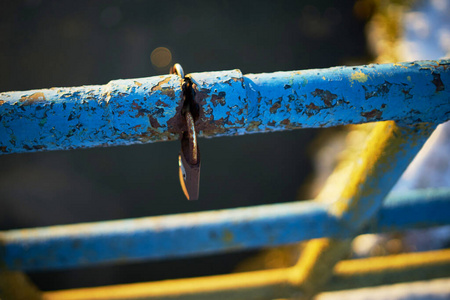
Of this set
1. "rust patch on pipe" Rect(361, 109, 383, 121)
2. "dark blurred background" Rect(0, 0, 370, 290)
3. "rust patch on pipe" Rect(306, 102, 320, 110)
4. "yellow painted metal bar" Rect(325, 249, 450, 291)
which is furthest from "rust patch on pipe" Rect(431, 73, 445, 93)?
"dark blurred background" Rect(0, 0, 370, 290)

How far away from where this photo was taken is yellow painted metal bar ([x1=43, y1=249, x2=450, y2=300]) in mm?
1388

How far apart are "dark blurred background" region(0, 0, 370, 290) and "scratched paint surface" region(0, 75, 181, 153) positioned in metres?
2.61

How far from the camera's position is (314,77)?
51 cm

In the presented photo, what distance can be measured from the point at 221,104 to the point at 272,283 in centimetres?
125

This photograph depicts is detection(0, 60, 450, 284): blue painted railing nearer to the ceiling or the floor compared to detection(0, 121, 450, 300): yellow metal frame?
nearer to the ceiling

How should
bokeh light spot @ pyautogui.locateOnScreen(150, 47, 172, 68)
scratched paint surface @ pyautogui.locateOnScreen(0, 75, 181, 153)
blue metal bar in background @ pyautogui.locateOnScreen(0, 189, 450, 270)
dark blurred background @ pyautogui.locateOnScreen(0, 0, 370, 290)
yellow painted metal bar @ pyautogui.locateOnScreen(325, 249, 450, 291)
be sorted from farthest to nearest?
bokeh light spot @ pyautogui.locateOnScreen(150, 47, 172, 68)
dark blurred background @ pyautogui.locateOnScreen(0, 0, 370, 290)
yellow painted metal bar @ pyautogui.locateOnScreen(325, 249, 450, 291)
blue metal bar in background @ pyautogui.locateOnScreen(0, 189, 450, 270)
scratched paint surface @ pyautogui.locateOnScreen(0, 75, 181, 153)

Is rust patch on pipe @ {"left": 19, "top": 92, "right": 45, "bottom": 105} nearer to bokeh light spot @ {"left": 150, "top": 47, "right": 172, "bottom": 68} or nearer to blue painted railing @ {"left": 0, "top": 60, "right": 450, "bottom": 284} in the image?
blue painted railing @ {"left": 0, "top": 60, "right": 450, "bottom": 284}

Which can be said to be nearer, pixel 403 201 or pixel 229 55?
pixel 403 201

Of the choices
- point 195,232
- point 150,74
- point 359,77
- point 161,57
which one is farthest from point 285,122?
point 161,57

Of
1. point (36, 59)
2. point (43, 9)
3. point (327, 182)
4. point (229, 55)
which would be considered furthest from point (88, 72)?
point (327, 182)

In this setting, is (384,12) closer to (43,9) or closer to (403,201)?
(403,201)

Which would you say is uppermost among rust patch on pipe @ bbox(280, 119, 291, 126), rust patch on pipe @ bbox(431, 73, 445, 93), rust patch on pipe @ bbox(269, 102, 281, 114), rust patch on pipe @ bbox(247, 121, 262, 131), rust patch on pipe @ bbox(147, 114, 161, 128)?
rust patch on pipe @ bbox(431, 73, 445, 93)

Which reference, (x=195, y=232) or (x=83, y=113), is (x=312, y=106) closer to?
(x=83, y=113)

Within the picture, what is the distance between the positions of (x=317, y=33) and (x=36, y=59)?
384 cm
